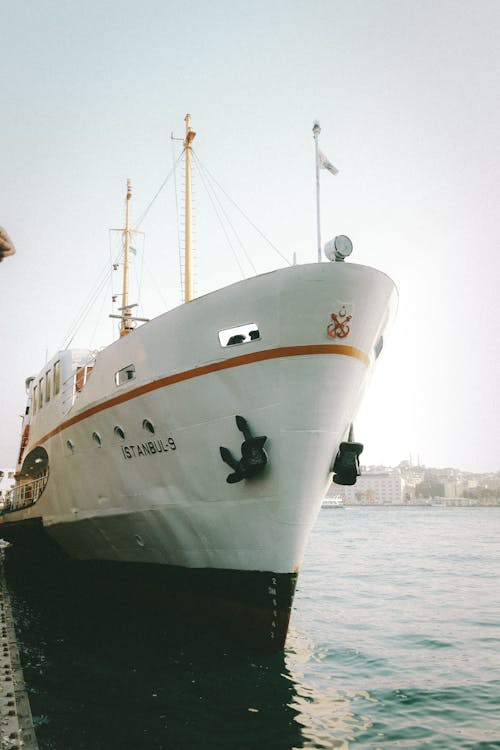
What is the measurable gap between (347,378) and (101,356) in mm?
5053

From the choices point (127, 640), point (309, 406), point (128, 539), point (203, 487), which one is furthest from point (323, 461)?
point (127, 640)

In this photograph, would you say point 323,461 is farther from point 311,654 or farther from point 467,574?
point 467,574

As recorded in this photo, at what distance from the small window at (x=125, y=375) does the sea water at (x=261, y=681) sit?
13.1 feet

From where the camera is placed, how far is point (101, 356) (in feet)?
33.9

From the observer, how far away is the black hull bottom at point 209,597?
25.7ft

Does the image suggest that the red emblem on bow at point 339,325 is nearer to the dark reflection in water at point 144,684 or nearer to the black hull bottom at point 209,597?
the black hull bottom at point 209,597

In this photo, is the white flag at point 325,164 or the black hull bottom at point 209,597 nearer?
the black hull bottom at point 209,597

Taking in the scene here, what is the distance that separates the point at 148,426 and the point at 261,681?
13.6 feet

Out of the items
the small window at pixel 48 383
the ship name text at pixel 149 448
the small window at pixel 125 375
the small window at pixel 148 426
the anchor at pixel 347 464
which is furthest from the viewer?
the small window at pixel 48 383

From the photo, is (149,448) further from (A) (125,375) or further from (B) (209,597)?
(B) (209,597)

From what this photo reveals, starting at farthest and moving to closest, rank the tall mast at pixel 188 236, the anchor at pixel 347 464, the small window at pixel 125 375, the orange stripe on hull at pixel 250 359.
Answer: the tall mast at pixel 188 236, the small window at pixel 125 375, the anchor at pixel 347 464, the orange stripe on hull at pixel 250 359

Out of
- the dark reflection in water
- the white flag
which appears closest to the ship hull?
the dark reflection in water

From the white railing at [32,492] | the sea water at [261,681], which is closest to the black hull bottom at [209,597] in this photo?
the sea water at [261,681]

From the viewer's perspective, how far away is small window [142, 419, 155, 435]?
8.65 m
